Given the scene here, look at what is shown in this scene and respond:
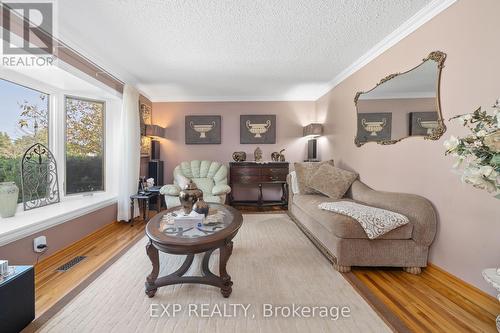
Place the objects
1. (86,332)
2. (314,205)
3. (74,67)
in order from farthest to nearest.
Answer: (314,205), (74,67), (86,332)

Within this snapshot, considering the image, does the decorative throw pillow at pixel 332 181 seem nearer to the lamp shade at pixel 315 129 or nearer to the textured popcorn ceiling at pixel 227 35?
the lamp shade at pixel 315 129

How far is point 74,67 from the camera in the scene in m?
2.48

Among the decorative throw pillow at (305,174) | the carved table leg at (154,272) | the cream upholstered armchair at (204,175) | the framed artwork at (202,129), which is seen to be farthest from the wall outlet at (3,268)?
the framed artwork at (202,129)

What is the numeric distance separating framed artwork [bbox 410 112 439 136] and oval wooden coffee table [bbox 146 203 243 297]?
2.00 m

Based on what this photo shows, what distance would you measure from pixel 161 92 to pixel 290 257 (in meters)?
3.92

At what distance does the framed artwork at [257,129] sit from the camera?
476 cm

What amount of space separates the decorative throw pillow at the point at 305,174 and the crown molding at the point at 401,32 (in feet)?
5.00

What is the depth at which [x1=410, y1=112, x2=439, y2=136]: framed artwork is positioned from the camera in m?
1.97

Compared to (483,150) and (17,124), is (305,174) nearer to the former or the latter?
(483,150)

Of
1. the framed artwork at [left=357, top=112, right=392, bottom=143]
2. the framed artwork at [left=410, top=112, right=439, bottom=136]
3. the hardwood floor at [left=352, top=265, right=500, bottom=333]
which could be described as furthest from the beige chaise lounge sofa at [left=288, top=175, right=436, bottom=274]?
the framed artwork at [left=357, top=112, right=392, bottom=143]

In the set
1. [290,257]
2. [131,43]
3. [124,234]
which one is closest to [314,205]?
[290,257]

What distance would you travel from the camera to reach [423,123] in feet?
6.86

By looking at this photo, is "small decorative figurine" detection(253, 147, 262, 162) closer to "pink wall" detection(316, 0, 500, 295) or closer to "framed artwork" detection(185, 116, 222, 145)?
"framed artwork" detection(185, 116, 222, 145)

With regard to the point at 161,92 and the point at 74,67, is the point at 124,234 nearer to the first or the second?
the point at 74,67
